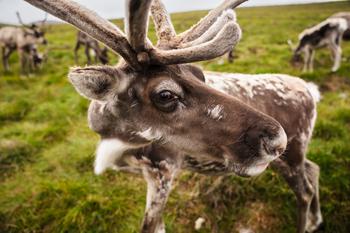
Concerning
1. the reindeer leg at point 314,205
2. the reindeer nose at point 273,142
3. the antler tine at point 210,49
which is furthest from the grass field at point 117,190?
the antler tine at point 210,49

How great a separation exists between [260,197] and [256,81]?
155 centimetres

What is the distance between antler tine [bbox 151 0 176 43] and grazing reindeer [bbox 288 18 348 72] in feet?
26.6

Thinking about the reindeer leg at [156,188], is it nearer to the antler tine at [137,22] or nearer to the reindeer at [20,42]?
the antler tine at [137,22]

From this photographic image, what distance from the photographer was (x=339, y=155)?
4.31m

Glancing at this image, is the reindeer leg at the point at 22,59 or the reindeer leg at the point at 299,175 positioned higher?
the reindeer leg at the point at 299,175

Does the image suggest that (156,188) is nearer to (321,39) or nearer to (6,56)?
(321,39)

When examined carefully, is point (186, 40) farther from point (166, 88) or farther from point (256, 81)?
point (256, 81)

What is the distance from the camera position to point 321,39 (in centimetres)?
1044

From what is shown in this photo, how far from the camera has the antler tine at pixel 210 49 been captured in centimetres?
194

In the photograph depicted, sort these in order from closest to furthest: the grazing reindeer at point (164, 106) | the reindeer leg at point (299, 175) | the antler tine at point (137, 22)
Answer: the antler tine at point (137, 22) → the grazing reindeer at point (164, 106) → the reindeer leg at point (299, 175)

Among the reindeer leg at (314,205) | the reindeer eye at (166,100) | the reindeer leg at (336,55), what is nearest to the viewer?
the reindeer eye at (166,100)

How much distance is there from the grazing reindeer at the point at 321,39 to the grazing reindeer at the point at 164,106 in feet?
26.6

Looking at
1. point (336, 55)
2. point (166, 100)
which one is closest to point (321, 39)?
point (336, 55)

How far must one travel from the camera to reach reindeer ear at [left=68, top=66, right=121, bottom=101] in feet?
6.33
